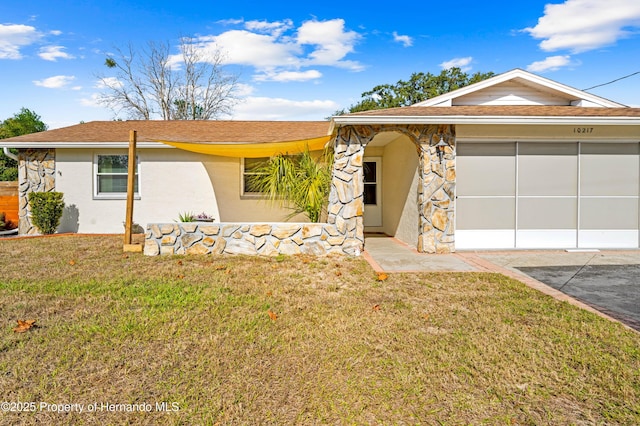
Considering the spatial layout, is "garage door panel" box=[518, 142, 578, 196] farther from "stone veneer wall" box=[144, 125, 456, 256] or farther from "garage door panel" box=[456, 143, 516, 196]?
"stone veneer wall" box=[144, 125, 456, 256]

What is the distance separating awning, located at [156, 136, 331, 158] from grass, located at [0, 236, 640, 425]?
15.0ft

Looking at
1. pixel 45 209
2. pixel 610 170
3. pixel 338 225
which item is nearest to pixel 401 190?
pixel 338 225

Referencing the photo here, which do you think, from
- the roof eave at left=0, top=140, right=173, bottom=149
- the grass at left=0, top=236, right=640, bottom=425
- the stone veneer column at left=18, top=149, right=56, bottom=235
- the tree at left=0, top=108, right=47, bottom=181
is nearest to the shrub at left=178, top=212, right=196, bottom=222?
the roof eave at left=0, top=140, right=173, bottom=149

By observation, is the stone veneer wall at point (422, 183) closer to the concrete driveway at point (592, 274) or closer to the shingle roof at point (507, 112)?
the shingle roof at point (507, 112)

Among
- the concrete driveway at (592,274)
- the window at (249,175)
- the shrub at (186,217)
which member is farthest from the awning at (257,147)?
the concrete driveway at (592,274)

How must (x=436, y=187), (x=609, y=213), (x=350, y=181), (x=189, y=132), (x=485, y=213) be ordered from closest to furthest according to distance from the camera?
(x=350, y=181), (x=436, y=187), (x=485, y=213), (x=609, y=213), (x=189, y=132)

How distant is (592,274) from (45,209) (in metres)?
13.4

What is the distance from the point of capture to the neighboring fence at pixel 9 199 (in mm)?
12734

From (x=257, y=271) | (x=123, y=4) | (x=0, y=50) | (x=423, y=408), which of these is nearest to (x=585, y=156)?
(x=257, y=271)

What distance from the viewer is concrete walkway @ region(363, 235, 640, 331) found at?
505 cm

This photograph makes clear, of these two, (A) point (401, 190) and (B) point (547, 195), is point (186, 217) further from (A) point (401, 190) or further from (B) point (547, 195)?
(B) point (547, 195)

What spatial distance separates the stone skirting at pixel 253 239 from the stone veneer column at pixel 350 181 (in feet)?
0.14

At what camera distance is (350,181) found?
8414 millimetres

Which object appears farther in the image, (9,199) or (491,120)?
(9,199)
